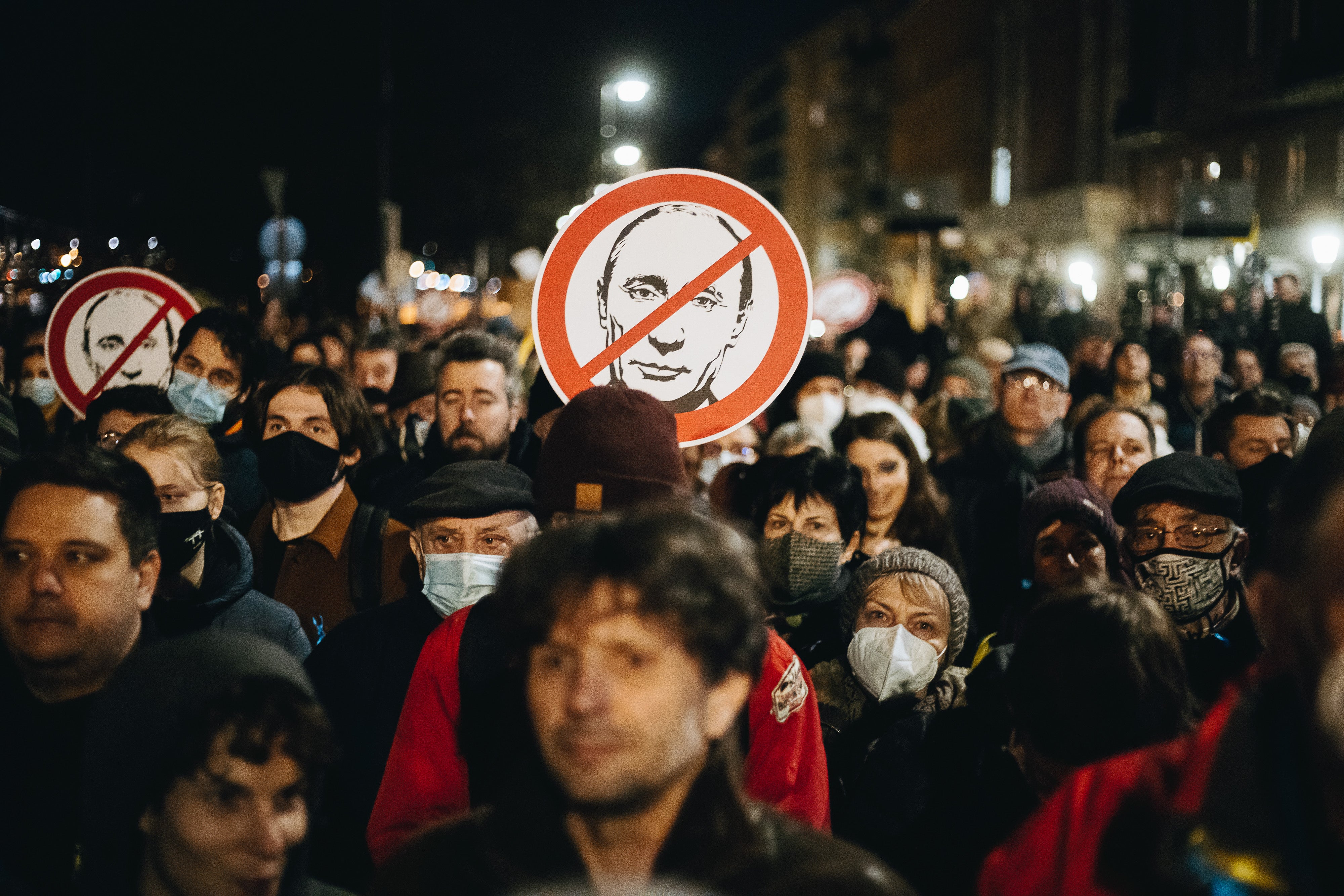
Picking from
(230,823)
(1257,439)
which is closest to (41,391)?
(230,823)

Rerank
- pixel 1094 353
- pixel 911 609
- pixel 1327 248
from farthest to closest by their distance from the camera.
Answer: pixel 1327 248
pixel 1094 353
pixel 911 609

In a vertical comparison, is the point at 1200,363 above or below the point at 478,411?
above

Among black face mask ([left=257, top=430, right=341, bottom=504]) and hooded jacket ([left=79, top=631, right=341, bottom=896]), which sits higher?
black face mask ([left=257, top=430, right=341, bottom=504])

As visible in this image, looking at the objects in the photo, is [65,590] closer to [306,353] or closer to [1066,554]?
[1066,554]

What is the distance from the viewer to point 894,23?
63.2 m

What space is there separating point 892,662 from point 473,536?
1.33m

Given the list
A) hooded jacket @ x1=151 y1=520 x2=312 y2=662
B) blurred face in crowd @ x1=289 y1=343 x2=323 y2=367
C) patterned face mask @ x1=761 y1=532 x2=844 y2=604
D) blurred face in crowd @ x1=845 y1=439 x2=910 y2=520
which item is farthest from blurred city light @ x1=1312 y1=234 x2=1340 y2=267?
hooded jacket @ x1=151 y1=520 x2=312 y2=662

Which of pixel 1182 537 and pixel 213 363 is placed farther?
pixel 213 363

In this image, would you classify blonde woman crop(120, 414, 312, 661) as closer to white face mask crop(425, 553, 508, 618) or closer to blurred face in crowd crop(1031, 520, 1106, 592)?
white face mask crop(425, 553, 508, 618)

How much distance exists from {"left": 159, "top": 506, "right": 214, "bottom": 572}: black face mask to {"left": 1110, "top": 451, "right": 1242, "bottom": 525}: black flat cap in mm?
3085

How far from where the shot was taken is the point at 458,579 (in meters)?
3.71

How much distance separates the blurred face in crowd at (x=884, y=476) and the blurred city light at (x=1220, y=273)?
21271 mm

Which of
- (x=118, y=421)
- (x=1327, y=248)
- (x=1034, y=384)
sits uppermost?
(x=1327, y=248)

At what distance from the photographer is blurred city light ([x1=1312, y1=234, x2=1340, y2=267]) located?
22.9m
